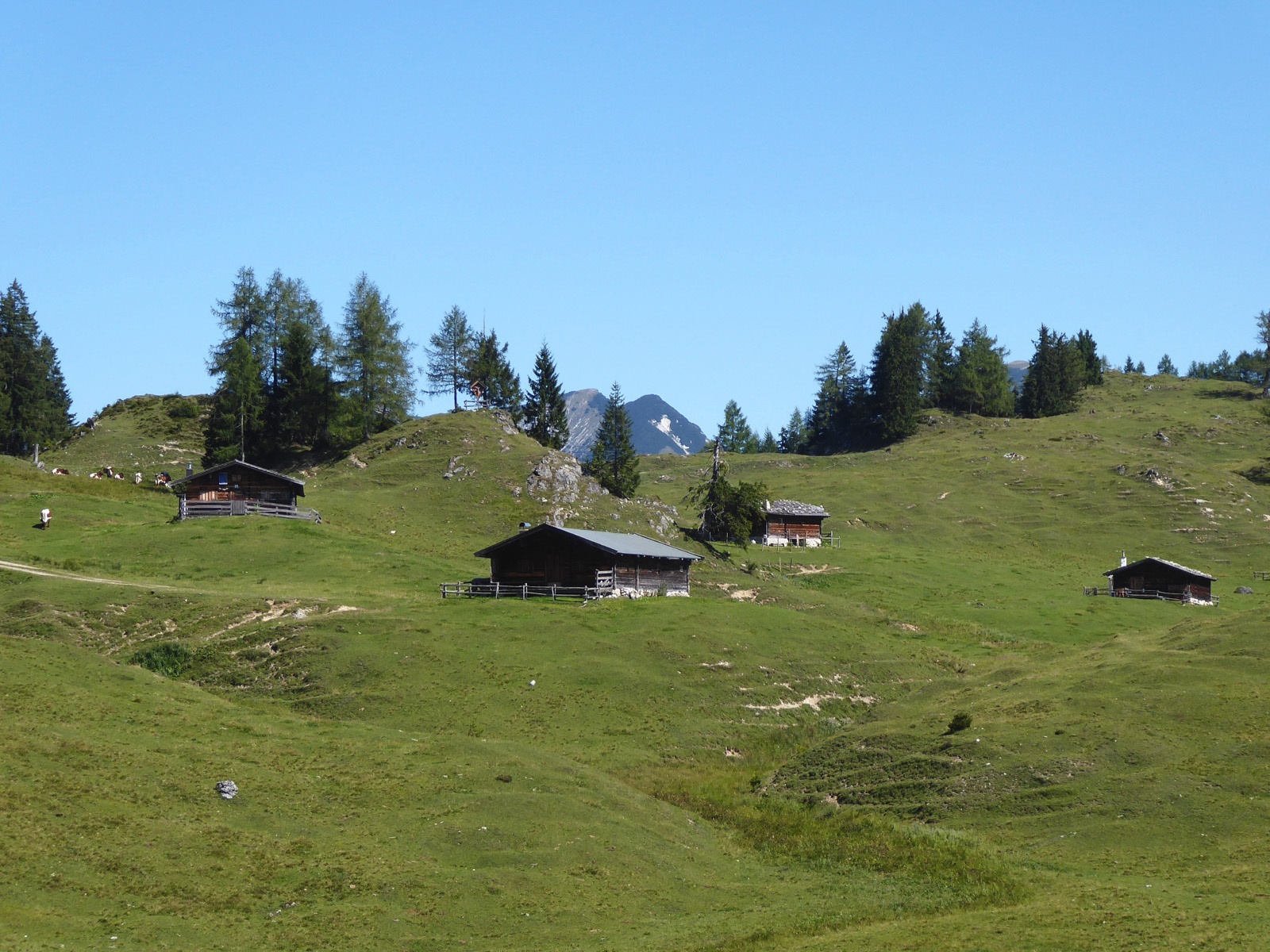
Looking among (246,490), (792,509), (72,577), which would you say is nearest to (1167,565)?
(792,509)

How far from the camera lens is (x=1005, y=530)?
136m

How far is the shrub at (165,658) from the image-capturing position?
58750mm

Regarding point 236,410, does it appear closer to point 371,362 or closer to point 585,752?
point 371,362

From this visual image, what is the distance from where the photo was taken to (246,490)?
323 feet

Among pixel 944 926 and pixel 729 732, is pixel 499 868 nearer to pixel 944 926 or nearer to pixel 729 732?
pixel 944 926

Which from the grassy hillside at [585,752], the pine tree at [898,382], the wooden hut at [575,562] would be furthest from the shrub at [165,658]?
the pine tree at [898,382]

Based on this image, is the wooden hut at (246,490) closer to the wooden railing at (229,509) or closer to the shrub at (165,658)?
the wooden railing at (229,509)

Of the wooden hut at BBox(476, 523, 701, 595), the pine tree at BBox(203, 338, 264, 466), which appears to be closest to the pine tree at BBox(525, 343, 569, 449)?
the pine tree at BBox(203, 338, 264, 466)

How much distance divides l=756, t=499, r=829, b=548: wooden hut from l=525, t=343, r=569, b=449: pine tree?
35.1 metres

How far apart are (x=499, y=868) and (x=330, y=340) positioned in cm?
11347

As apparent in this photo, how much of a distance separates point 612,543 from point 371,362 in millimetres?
67859

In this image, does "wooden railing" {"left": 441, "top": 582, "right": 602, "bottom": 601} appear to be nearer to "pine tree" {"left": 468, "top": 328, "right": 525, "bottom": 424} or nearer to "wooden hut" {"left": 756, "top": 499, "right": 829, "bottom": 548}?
"wooden hut" {"left": 756, "top": 499, "right": 829, "bottom": 548}

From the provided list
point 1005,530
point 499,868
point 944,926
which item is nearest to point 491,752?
point 499,868

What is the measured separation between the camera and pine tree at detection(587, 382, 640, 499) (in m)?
128
